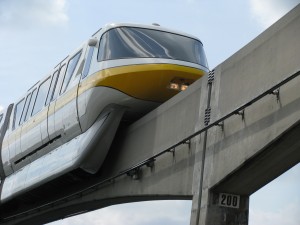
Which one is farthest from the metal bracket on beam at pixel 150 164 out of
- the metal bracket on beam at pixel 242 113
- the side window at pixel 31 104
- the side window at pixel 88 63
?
the side window at pixel 31 104

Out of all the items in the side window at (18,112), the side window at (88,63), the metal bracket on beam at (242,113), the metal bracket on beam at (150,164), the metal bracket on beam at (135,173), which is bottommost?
the metal bracket on beam at (135,173)

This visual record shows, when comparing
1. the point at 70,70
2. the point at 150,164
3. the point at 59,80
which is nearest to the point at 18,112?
the point at 59,80

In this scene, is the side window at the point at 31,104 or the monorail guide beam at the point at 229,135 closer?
the monorail guide beam at the point at 229,135

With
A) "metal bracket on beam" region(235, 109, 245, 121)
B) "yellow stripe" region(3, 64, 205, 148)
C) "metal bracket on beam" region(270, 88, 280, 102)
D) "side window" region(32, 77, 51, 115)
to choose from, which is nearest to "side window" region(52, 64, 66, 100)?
"side window" region(32, 77, 51, 115)

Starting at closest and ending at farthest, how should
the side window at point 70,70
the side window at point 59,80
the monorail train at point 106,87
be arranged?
the monorail train at point 106,87, the side window at point 70,70, the side window at point 59,80

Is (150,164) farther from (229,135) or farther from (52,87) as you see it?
(52,87)

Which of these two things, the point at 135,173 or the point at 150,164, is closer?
the point at 150,164

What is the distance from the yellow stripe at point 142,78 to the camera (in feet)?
38.4

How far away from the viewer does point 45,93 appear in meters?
15.4

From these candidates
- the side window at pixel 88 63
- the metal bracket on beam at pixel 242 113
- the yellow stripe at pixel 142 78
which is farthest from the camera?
the side window at pixel 88 63

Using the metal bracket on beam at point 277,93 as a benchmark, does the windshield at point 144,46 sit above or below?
above

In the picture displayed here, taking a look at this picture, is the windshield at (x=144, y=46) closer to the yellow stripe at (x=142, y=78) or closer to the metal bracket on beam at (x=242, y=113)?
the yellow stripe at (x=142, y=78)

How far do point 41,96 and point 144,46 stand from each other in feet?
14.7

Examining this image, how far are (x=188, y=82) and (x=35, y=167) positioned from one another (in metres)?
4.33
